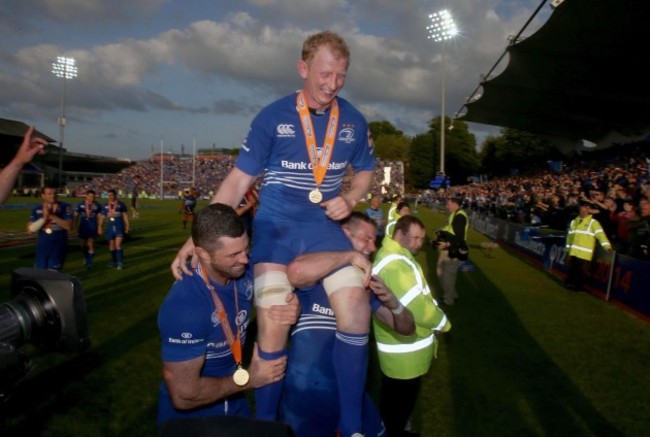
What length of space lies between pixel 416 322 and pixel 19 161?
3.69 meters

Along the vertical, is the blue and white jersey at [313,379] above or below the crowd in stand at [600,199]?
below

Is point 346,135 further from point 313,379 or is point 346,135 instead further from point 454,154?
point 454,154

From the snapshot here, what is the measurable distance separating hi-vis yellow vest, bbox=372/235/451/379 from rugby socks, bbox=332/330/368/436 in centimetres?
145

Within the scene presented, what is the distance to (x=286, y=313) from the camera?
3104 millimetres

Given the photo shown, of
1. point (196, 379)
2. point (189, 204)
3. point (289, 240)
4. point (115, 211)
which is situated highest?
point (289, 240)

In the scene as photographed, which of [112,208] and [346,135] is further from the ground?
[346,135]

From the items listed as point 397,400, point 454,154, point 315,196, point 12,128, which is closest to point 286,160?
point 315,196

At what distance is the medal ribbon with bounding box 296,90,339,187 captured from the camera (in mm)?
3488

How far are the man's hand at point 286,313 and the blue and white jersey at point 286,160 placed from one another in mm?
614

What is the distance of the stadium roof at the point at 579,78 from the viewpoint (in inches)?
834

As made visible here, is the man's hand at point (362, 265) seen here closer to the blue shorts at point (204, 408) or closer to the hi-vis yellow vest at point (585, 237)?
the blue shorts at point (204, 408)

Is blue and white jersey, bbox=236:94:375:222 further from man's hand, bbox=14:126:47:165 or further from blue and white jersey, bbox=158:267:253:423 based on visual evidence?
man's hand, bbox=14:126:47:165

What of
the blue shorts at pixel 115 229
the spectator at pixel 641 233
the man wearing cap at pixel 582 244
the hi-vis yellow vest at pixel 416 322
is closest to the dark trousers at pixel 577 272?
the man wearing cap at pixel 582 244

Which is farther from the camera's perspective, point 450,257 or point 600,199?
point 600,199
